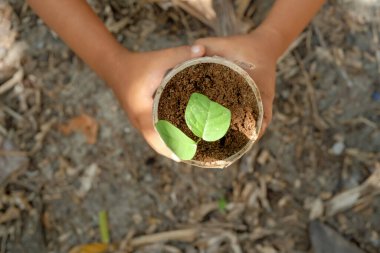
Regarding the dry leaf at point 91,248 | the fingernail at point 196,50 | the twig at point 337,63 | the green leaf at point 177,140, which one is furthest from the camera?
the twig at point 337,63

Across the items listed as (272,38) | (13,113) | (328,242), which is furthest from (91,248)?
(272,38)

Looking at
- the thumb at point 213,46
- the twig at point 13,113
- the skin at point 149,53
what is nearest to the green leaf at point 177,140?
the skin at point 149,53

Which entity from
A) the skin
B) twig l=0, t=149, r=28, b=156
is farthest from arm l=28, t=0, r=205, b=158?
twig l=0, t=149, r=28, b=156

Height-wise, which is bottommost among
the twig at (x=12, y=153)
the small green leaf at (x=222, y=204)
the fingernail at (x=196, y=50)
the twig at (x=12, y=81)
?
the small green leaf at (x=222, y=204)

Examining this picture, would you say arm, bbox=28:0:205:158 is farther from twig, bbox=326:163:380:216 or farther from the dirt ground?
twig, bbox=326:163:380:216

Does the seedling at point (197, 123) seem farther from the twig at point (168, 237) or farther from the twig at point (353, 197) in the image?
the twig at point (353, 197)

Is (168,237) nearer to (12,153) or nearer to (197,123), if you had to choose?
(12,153)

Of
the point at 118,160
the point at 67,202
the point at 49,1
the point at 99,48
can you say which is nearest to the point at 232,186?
the point at 118,160

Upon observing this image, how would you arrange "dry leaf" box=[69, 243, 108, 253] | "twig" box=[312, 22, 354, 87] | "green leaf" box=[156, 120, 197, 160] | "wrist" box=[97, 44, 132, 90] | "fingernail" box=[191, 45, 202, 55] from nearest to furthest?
"green leaf" box=[156, 120, 197, 160], "fingernail" box=[191, 45, 202, 55], "wrist" box=[97, 44, 132, 90], "dry leaf" box=[69, 243, 108, 253], "twig" box=[312, 22, 354, 87]
